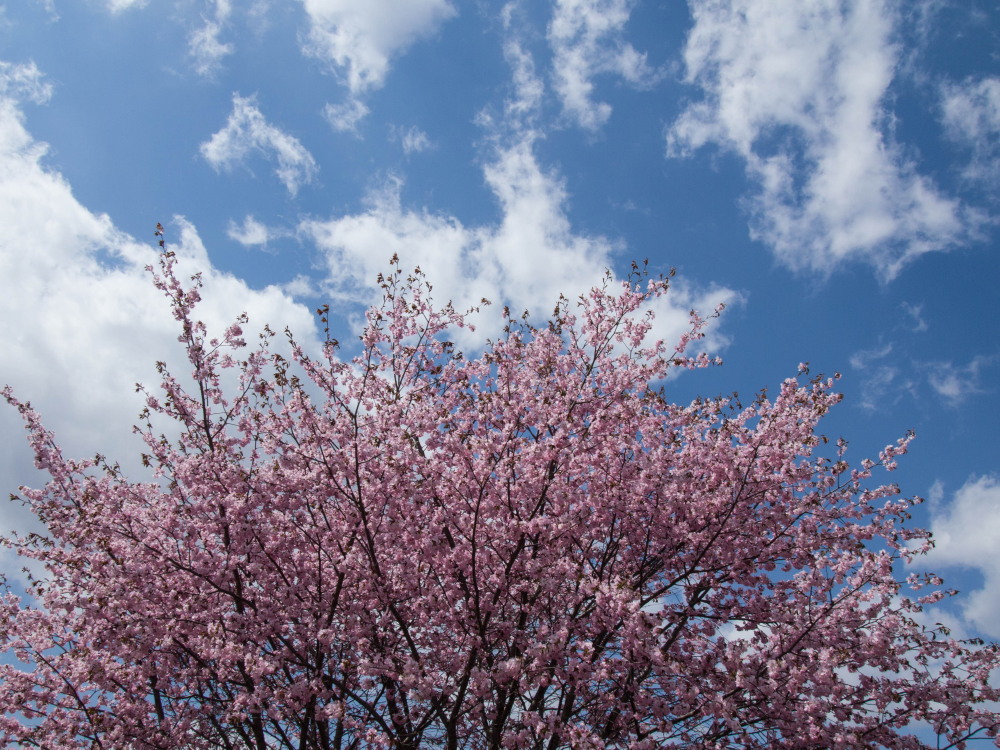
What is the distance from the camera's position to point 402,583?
9.37m

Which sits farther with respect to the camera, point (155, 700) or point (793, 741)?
point (155, 700)

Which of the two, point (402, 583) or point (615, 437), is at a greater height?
point (615, 437)

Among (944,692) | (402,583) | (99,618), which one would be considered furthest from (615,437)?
(99,618)

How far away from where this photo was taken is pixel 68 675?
363 inches

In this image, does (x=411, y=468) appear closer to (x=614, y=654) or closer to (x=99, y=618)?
(x=614, y=654)

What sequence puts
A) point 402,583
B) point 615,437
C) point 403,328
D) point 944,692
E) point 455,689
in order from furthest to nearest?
point 403,328 → point 615,437 → point 402,583 → point 455,689 → point 944,692

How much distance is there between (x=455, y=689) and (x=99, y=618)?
4865 mm

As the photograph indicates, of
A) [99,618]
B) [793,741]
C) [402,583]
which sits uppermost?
[402,583]

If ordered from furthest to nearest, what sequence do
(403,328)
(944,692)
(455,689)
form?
(403,328) < (455,689) < (944,692)

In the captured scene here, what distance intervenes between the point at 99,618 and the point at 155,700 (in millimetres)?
1969

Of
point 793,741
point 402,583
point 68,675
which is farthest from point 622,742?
point 68,675

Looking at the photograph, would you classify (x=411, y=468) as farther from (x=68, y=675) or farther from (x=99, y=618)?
(x=68, y=675)

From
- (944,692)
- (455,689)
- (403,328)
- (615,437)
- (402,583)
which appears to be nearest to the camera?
(944,692)

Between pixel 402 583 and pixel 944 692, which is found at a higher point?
pixel 402 583
